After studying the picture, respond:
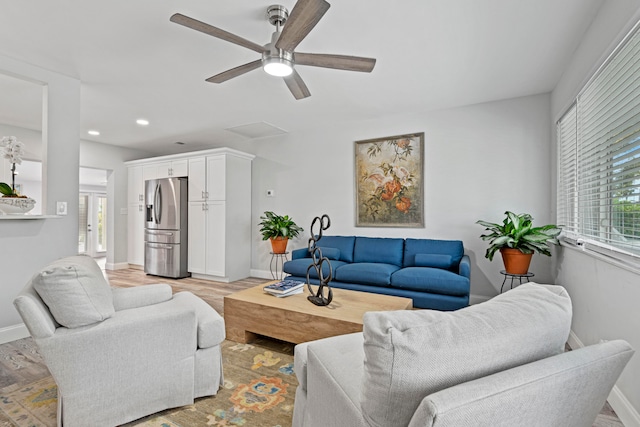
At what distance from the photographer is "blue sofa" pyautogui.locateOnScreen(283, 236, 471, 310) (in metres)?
3.11

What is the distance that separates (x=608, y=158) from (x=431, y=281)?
67.7 inches

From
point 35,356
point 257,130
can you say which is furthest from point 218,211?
point 35,356

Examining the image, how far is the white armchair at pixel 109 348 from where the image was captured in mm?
1400

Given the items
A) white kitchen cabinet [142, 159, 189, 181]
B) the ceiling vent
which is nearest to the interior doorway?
white kitchen cabinet [142, 159, 189, 181]

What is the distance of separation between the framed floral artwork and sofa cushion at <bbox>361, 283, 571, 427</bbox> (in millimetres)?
3372

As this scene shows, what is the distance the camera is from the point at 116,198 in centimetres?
596

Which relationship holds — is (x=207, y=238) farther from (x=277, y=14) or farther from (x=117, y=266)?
(x=277, y=14)

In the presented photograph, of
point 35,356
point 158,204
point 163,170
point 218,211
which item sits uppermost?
point 163,170

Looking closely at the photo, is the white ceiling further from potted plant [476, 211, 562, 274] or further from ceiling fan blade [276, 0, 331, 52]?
potted plant [476, 211, 562, 274]

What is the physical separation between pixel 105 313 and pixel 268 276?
377 cm

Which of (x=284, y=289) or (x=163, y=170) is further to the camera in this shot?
(x=163, y=170)

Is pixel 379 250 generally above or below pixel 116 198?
below

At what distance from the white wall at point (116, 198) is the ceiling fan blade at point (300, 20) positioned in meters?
5.39

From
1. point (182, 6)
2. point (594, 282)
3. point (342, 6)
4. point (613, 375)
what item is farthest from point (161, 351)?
point (594, 282)
